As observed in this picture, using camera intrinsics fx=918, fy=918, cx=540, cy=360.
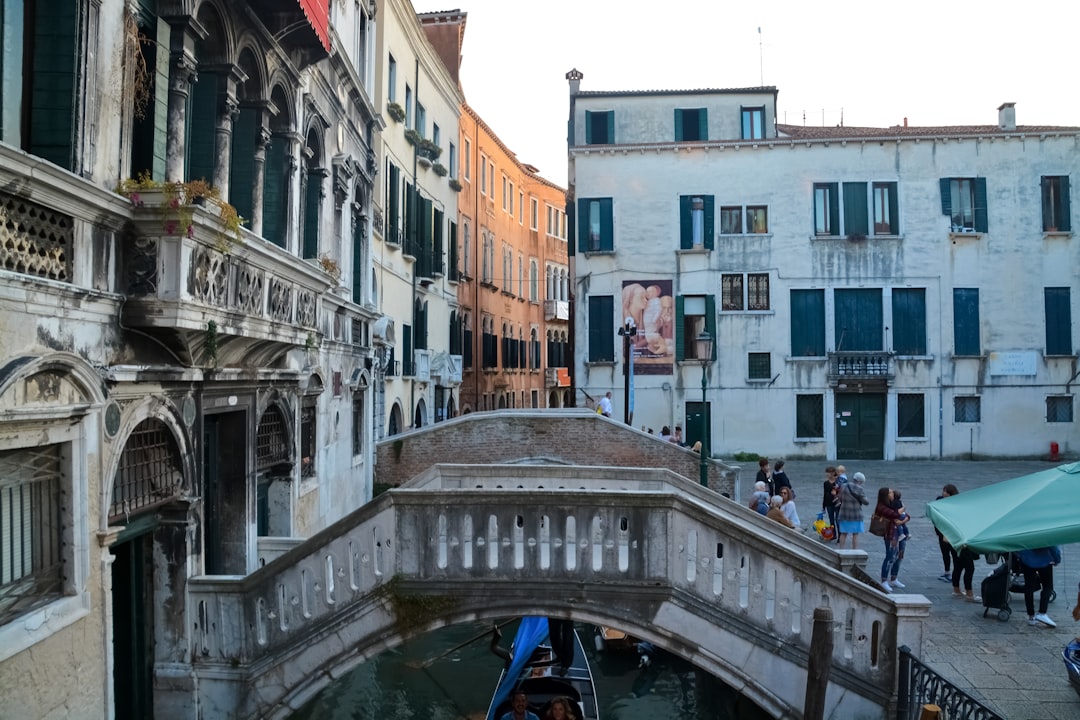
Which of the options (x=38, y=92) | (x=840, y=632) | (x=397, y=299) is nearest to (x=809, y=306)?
(x=397, y=299)

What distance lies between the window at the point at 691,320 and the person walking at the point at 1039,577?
631 inches

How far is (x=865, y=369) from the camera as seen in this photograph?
25172 millimetres

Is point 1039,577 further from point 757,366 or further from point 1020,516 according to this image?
point 757,366

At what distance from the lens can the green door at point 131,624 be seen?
23.9 ft

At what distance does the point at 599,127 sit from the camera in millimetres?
27672

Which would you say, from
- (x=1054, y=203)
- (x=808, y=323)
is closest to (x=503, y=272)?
(x=808, y=323)

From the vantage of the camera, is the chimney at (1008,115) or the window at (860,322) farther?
the chimney at (1008,115)

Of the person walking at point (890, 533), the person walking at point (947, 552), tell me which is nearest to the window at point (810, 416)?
the person walking at point (947, 552)

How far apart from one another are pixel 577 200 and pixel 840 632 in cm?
2019

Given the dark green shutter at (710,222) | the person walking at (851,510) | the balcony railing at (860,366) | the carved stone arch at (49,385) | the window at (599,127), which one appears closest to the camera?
the carved stone arch at (49,385)

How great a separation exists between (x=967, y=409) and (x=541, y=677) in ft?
65.5

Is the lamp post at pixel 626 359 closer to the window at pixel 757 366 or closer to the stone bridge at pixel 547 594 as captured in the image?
the window at pixel 757 366

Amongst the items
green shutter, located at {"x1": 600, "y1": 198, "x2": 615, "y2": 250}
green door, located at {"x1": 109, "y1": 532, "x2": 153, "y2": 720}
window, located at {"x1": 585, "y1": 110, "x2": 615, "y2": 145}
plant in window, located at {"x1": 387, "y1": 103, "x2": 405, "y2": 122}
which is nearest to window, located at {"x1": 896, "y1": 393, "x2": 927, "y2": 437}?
green shutter, located at {"x1": 600, "y1": 198, "x2": 615, "y2": 250}

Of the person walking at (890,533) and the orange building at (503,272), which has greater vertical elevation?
the orange building at (503,272)
